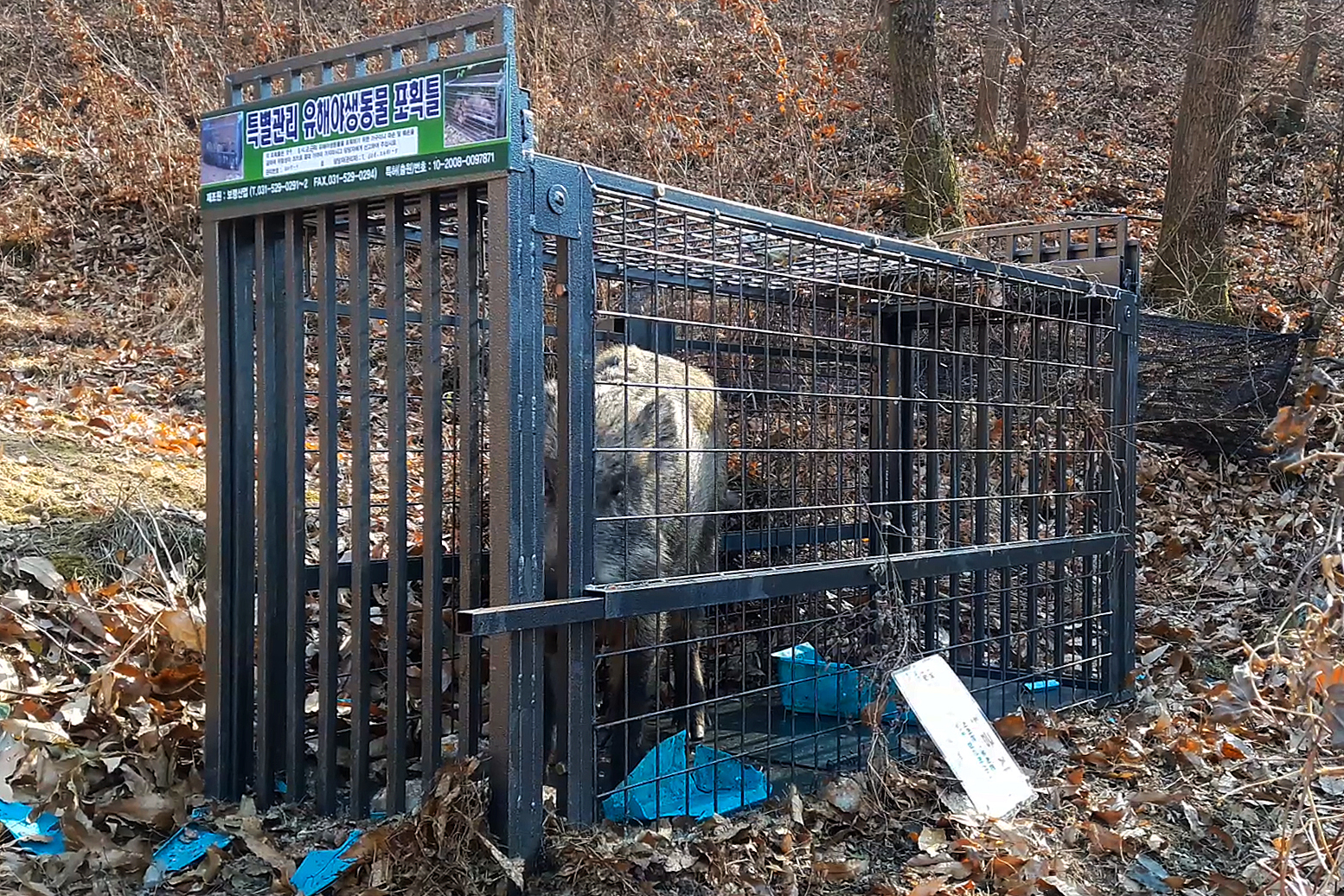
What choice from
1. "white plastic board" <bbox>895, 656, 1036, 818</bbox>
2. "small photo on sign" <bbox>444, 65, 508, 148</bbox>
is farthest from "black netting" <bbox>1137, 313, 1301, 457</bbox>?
"small photo on sign" <bbox>444, 65, 508, 148</bbox>

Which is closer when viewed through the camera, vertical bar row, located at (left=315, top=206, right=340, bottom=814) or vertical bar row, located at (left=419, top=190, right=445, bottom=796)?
vertical bar row, located at (left=419, top=190, right=445, bottom=796)

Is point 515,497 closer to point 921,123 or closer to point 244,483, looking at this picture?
point 244,483

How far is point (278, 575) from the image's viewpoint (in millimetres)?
3691

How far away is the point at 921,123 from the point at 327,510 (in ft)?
28.4

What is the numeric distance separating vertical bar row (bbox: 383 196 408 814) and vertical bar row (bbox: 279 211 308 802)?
0.39 metres

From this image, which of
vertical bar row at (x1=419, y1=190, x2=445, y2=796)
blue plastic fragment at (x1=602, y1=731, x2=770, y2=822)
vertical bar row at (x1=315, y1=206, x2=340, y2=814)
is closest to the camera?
vertical bar row at (x1=419, y1=190, x2=445, y2=796)

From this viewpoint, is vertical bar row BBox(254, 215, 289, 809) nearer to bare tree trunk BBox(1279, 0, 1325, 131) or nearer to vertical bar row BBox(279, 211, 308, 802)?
vertical bar row BBox(279, 211, 308, 802)

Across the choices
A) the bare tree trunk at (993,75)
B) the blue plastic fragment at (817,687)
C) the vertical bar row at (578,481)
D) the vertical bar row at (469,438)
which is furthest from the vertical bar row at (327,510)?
the bare tree trunk at (993,75)

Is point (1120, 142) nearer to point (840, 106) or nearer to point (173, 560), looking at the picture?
point (840, 106)

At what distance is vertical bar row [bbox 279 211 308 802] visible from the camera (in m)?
3.61

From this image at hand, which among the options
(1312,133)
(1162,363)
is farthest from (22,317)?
(1312,133)

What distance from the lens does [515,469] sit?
10.2 ft

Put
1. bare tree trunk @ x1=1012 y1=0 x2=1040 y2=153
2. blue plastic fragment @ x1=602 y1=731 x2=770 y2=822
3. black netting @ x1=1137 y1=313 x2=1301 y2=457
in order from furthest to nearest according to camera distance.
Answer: bare tree trunk @ x1=1012 y1=0 x2=1040 y2=153
black netting @ x1=1137 y1=313 x2=1301 y2=457
blue plastic fragment @ x1=602 y1=731 x2=770 y2=822

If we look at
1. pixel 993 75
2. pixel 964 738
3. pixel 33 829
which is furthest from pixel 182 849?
pixel 993 75
